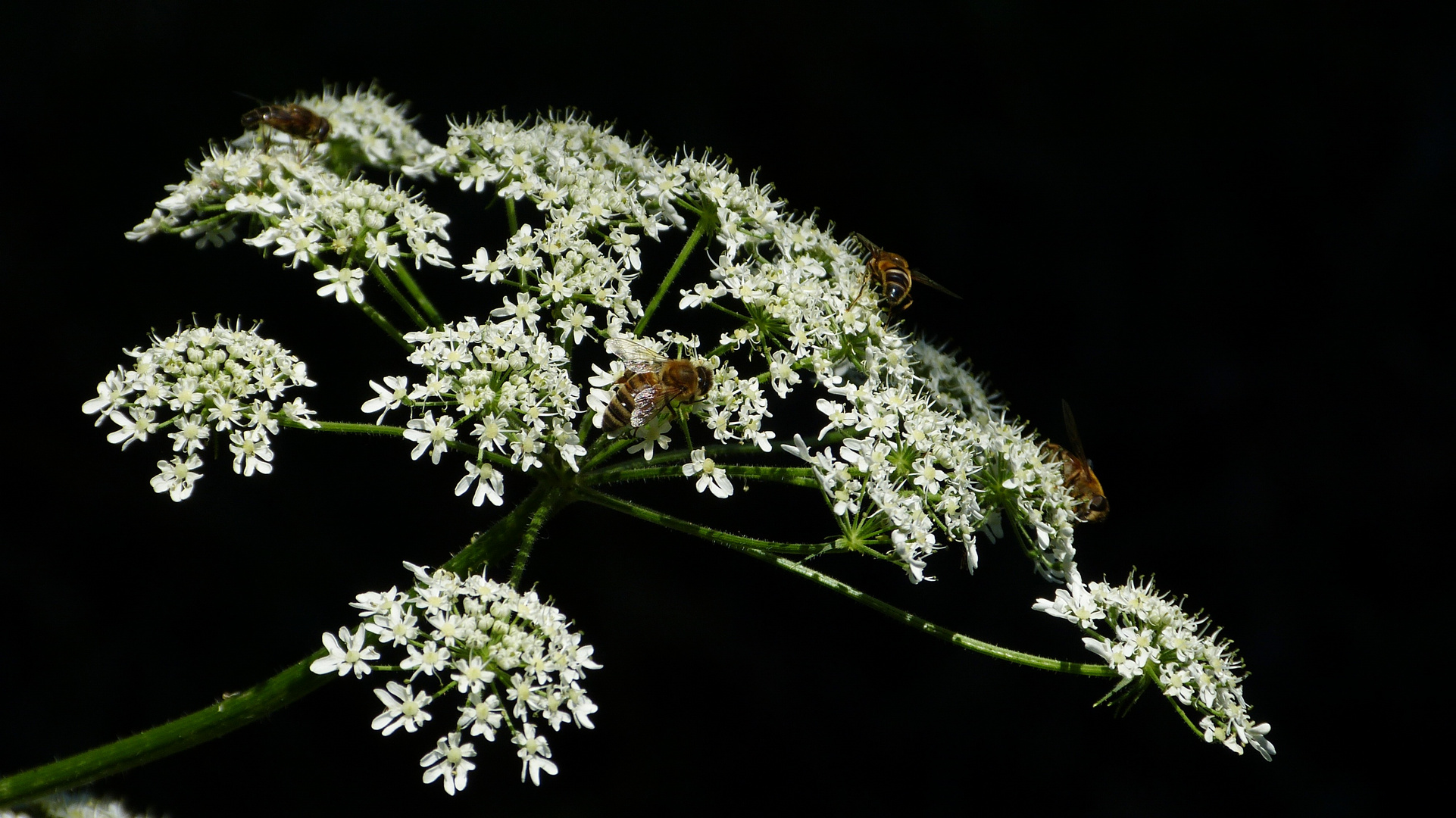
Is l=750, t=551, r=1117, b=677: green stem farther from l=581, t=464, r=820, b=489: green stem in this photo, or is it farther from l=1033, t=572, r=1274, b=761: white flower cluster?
l=581, t=464, r=820, b=489: green stem

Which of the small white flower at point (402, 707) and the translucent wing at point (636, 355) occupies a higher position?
the translucent wing at point (636, 355)

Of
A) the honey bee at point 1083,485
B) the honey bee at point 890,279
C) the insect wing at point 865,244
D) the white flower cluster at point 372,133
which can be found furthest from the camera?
the white flower cluster at point 372,133

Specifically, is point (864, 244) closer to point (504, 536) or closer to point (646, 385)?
point (646, 385)

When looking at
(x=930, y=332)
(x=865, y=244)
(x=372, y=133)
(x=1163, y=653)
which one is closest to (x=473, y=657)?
(x=1163, y=653)

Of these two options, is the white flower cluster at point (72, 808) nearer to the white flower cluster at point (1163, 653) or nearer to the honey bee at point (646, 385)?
the honey bee at point (646, 385)

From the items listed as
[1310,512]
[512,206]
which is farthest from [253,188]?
[1310,512]

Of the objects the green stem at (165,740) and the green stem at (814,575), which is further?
the green stem at (814,575)

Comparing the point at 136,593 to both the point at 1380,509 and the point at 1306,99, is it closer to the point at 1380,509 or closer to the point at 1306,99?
the point at 1380,509

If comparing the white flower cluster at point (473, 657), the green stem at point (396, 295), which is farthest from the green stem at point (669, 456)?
the green stem at point (396, 295)
